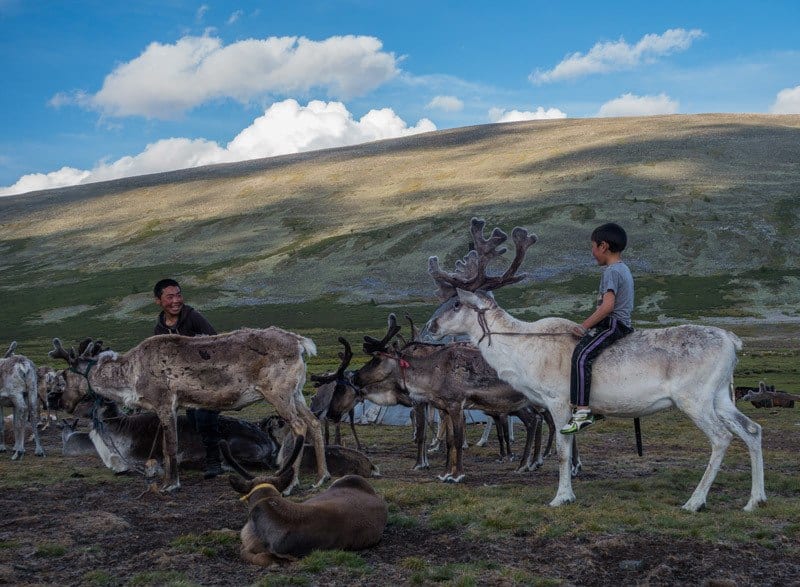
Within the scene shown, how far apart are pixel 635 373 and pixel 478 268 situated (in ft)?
9.88

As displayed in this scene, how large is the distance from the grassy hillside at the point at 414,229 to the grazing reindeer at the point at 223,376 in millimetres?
54656

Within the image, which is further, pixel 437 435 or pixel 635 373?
pixel 437 435

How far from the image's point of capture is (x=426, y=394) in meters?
14.7

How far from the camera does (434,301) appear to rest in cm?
8206

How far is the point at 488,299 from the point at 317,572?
5284 millimetres

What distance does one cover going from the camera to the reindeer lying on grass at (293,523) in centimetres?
828

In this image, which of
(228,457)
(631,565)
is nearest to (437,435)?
(631,565)

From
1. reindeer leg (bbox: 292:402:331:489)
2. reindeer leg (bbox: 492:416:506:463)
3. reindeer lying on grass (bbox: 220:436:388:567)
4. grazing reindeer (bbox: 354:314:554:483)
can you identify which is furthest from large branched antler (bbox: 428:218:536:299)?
reindeer lying on grass (bbox: 220:436:388:567)

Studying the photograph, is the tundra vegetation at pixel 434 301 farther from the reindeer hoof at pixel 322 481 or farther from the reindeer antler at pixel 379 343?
the reindeer antler at pixel 379 343

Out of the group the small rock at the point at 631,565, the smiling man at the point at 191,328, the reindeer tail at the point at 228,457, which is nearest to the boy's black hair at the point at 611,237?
the small rock at the point at 631,565

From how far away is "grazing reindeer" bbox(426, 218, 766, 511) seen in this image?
1004 cm

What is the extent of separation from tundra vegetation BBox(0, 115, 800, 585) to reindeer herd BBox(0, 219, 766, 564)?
1.49ft

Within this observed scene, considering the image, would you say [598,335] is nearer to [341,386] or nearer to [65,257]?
[341,386]

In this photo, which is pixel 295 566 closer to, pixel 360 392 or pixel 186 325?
pixel 186 325
